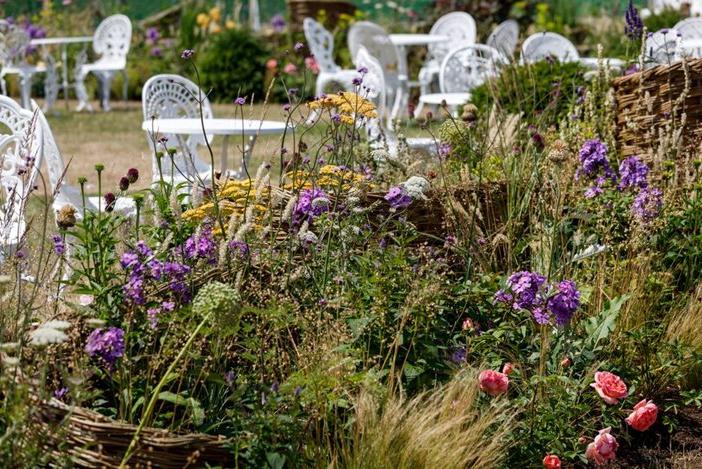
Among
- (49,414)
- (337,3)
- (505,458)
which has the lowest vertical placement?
(505,458)

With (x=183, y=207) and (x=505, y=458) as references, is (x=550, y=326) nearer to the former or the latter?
(x=505, y=458)

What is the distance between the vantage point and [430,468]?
96.4 inches

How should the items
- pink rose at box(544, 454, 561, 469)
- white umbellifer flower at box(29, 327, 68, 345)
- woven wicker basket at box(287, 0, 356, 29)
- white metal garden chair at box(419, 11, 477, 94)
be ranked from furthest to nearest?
woven wicker basket at box(287, 0, 356, 29), white metal garden chair at box(419, 11, 477, 94), pink rose at box(544, 454, 561, 469), white umbellifer flower at box(29, 327, 68, 345)

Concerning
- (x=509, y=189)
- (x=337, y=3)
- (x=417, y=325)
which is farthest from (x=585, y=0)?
(x=417, y=325)

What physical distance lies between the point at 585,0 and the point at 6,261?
1632 centimetres

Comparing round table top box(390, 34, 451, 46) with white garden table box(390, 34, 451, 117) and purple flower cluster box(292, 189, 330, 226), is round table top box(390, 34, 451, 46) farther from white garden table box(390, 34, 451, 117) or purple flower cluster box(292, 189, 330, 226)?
purple flower cluster box(292, 189, 330, 226)

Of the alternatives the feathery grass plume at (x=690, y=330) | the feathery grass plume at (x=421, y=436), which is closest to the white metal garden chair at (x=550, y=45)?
the feathery grass plume at (x=690, y=330)

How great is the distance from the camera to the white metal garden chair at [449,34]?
1309 centimetres

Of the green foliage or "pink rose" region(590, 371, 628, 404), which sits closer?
"pink rose" region(590, 371, 628, 404)

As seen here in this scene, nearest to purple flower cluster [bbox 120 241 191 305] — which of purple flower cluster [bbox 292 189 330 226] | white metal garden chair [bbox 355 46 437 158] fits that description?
purple flower cluster [bbox 292 189 330 226]

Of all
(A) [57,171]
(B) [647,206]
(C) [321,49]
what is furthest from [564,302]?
(C) [321,49]

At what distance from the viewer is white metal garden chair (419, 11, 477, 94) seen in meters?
13.1

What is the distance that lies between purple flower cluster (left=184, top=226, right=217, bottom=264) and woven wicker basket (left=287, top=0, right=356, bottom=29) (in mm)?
14410

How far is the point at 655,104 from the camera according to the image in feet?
15.1
